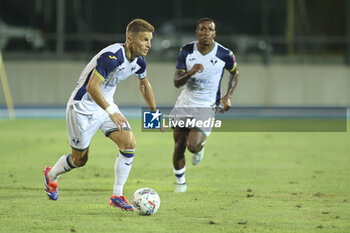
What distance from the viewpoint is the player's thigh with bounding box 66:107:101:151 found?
813cm

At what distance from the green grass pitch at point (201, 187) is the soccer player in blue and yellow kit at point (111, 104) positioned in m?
0.50

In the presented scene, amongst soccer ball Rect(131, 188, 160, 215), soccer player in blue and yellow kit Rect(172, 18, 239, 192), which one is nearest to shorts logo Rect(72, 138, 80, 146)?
soccer ball Rect(131, 188, 160, 215)

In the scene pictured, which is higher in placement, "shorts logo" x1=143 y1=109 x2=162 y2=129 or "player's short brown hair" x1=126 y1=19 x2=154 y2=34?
"player's short brown hair" x1=126 y1=19 x2=154 y2=34

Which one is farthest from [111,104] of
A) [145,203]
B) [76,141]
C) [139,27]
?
[145,203]

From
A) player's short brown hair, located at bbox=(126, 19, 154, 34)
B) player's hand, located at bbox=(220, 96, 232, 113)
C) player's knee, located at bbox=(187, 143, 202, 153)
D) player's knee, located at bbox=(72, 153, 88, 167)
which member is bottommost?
player's knee, located at bbox=(187, 143, 202, 153)

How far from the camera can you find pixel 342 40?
986 inches

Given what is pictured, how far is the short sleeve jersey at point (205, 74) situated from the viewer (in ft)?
32.2

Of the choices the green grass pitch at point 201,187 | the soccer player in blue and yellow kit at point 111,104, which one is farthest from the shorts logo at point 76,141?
the green grass pitch at point 201,187

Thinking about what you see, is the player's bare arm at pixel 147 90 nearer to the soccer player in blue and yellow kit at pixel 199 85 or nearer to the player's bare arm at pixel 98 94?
the soccer player in blue and yellow kit at pixel 199 85

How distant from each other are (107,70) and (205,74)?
243 centimetres

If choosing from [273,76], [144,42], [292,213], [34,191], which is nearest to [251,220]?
[292,213]

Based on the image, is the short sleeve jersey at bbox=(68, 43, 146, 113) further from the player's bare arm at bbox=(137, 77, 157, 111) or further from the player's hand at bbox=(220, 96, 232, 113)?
the player's hand at bbox=(220, 96, 232, 113)

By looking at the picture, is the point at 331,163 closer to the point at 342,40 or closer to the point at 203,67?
the point at 203,67

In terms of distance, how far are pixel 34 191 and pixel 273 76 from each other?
1613 cm
